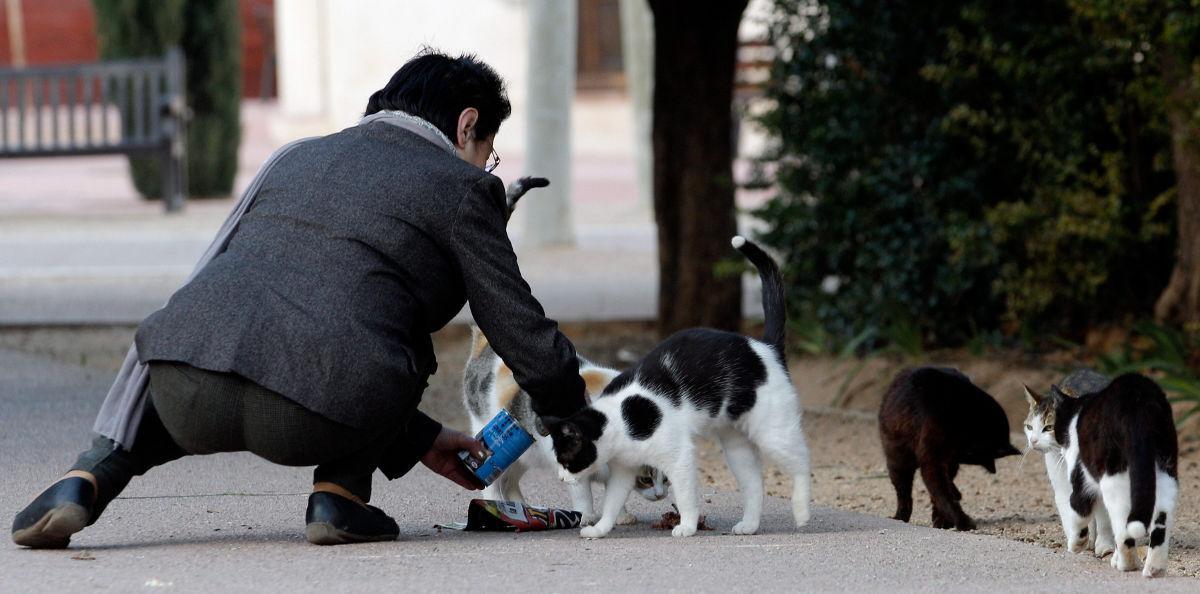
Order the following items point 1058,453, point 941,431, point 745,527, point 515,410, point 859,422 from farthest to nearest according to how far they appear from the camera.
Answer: point 859,422 < point 941,431 < point 515,410 < point 1058,453 < point 745,527

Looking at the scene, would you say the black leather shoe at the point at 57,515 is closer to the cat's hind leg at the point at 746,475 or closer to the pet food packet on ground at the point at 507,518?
the pet food packet on ground at the point at 507,518

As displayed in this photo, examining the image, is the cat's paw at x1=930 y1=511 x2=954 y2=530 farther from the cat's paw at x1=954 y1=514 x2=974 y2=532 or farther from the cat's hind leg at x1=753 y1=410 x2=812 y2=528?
the cat's hind leg at x1=753 y1=410 x2=812 y2=528

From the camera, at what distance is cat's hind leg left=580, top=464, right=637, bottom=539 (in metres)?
4.63

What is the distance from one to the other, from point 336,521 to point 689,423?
1.02 metres

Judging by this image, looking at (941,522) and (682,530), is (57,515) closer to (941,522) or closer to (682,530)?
(682,530)

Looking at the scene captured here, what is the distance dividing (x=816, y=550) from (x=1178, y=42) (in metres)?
3.73

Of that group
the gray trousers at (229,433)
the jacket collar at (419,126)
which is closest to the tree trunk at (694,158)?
the jacket collar at (419,126)

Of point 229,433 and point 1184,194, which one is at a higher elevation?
point 1184,194

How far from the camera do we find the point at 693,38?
8930mm

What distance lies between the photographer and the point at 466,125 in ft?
14.9

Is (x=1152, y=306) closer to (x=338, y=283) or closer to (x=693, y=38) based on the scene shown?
(x=693, y=38)

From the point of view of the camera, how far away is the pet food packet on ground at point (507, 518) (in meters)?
4.81

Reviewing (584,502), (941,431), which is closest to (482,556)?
(584,502)

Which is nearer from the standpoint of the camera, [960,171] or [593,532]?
[593,532]
